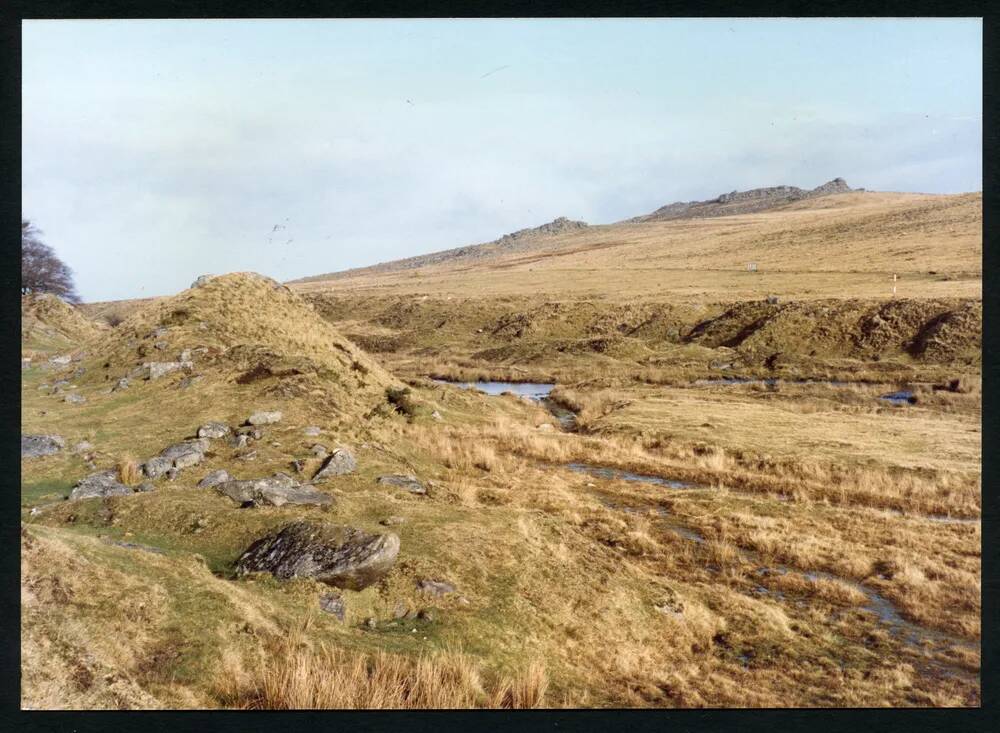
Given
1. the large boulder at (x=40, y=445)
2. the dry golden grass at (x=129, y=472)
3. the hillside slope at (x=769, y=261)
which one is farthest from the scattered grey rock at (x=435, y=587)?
the hillside slope at (x=769, y=261)

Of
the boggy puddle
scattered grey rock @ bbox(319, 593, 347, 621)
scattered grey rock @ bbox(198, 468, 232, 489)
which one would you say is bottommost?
the boggy puddle

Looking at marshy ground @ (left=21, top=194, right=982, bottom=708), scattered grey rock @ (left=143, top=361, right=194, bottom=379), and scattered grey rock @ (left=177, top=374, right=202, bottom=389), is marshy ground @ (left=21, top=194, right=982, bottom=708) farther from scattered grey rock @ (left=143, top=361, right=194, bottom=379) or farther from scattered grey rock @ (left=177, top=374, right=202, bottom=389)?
scattered grey rock @ (left=143, top=361, right=194, bottom=379)

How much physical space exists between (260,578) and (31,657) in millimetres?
3370

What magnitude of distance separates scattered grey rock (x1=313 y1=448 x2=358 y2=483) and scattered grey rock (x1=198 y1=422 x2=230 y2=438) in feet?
11.7

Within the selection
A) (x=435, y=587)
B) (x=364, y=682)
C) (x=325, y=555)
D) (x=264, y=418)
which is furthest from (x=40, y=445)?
(x=364, y=682)

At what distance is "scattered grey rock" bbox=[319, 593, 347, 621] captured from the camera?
9.65 metres

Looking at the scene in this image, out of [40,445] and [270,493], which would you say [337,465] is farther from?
[40,445]

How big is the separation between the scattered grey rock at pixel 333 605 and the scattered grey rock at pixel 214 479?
5916 millimetres

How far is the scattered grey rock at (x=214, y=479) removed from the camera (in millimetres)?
14505

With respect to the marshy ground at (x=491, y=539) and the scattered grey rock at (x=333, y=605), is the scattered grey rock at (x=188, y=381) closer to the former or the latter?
the marshy ground at (x=491, y=539)

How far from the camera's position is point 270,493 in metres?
13.6

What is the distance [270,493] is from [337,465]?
9.57 ft

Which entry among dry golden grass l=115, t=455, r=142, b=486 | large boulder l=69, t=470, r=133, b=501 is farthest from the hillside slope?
large boulder l=69, t=470, r=133, b=501

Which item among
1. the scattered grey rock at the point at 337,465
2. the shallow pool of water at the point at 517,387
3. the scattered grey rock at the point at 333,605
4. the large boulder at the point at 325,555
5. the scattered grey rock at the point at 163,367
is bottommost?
the shallow pool of water at the point at 517,387
